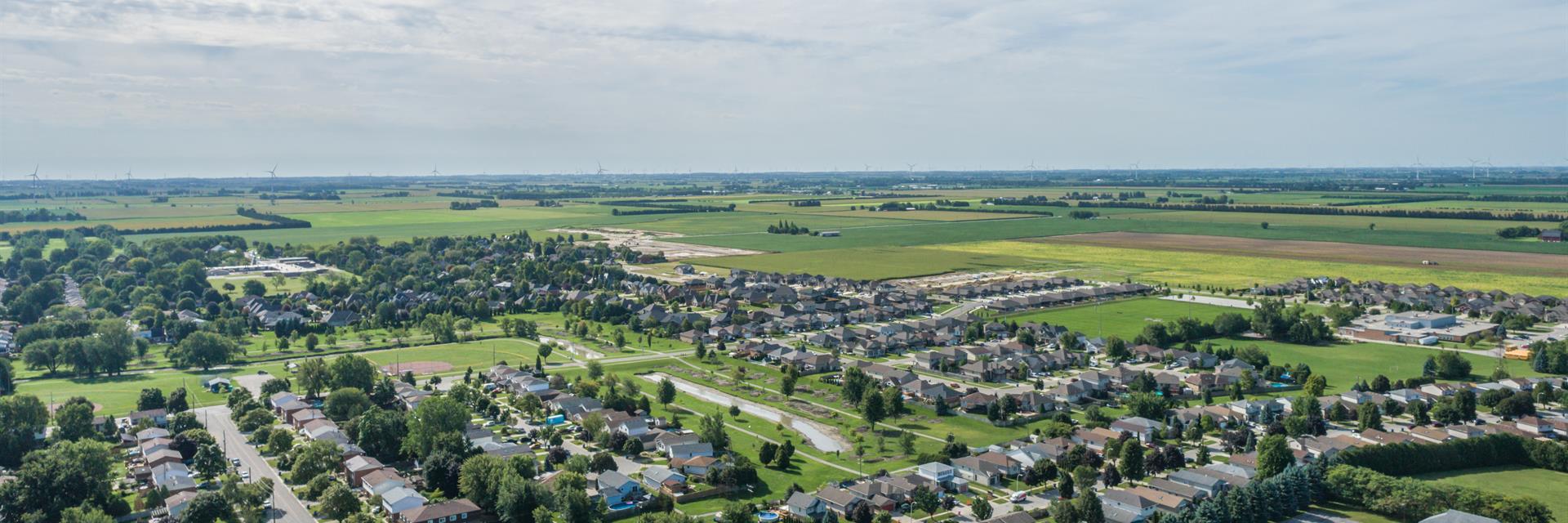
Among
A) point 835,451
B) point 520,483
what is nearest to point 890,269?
point 835,451

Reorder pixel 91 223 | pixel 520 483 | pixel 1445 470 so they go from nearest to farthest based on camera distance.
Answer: pixel 520 483
pixel 1445 470
pixel 91 223

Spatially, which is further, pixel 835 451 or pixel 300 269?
pixel 300 269

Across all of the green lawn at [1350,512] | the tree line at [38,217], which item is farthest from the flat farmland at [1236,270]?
the tree line at [38,217]

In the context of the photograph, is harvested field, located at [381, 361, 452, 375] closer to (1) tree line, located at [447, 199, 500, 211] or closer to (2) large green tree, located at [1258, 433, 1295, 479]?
(2) large green tree, located at [1258, 433, 1295, 479]

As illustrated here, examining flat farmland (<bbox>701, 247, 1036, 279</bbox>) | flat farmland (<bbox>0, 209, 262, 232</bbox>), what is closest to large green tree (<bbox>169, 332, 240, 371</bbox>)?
flat farmland (<bbox>701, 247, 1036, 279</bbox>)

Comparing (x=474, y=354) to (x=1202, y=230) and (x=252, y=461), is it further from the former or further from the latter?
(x=1202, y=230)

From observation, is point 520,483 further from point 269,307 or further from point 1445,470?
point 269,307

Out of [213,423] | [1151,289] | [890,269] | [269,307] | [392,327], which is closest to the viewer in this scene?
[213,423]

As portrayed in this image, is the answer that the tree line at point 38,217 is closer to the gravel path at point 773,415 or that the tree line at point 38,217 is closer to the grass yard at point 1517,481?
the gravel path at point 773,415
